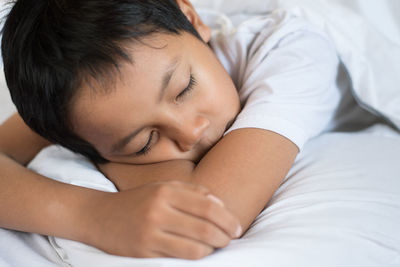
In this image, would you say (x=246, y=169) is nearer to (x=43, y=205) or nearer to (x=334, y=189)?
(x=334, y=189)

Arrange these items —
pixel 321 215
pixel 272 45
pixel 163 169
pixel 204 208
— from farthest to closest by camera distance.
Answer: pixel 272 45 → pixel 163 169 → pixel 321 215 → pixel 204 208

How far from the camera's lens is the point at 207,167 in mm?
697

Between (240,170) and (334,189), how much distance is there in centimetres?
17

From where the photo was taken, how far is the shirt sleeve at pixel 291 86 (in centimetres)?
76

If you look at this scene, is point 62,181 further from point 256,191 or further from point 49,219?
point 256,191

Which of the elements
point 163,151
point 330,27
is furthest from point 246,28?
point 163,151

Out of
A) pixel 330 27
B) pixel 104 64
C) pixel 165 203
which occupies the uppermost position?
pixel 104 64

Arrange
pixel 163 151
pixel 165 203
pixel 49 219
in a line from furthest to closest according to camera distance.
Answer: pixel 163 151, pixel 49 219, pixel 165 203

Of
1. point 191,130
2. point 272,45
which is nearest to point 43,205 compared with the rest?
point 191,130

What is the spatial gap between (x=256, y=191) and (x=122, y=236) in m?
0.22

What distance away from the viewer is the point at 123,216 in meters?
0.58

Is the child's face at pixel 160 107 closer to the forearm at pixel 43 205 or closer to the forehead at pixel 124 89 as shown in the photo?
the forehead at pixel 124 89

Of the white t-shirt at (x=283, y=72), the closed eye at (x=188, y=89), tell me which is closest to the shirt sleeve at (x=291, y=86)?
the white t-shirt at (x=283, y=72)

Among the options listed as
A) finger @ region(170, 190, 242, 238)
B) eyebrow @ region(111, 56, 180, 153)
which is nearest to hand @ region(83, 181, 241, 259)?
finger @ region(170, 190, 242, 238)
